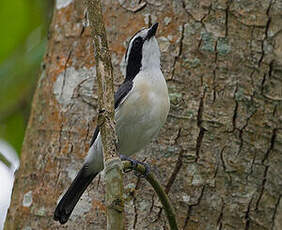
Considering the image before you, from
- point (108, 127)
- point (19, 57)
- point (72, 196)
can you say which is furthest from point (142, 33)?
point (108, 127)

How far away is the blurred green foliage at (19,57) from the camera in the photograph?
4793 mm

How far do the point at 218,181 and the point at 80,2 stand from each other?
1677 mm

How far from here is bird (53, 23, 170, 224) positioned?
3.85 m

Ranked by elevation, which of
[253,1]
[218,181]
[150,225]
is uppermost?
[253,1]

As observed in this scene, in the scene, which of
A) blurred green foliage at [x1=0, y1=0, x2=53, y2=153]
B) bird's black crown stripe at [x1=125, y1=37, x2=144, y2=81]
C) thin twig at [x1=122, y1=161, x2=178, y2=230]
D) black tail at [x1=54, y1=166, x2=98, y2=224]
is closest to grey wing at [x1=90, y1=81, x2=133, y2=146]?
bird's black crown stripe at [x1=125, y1=37, x2=144, y2=81]

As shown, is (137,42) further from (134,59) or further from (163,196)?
(163,196)

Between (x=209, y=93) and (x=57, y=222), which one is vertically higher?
(x=209, y=93)

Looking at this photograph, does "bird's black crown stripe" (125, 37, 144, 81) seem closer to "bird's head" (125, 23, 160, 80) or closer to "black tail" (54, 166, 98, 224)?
"bird's head" (125, 23, 160, 80)

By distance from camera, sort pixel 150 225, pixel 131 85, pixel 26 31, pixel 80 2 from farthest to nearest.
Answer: pixel 26 31, pixel 80 2, pixel 131 85, pixel 150 225

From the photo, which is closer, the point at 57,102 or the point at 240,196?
the point at 240,196

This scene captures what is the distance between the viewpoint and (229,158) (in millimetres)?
3891

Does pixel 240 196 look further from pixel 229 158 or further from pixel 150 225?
pixel 150 225

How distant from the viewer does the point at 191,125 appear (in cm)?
392

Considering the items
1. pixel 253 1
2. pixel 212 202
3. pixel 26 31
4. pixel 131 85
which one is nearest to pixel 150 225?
pixel 212 202
